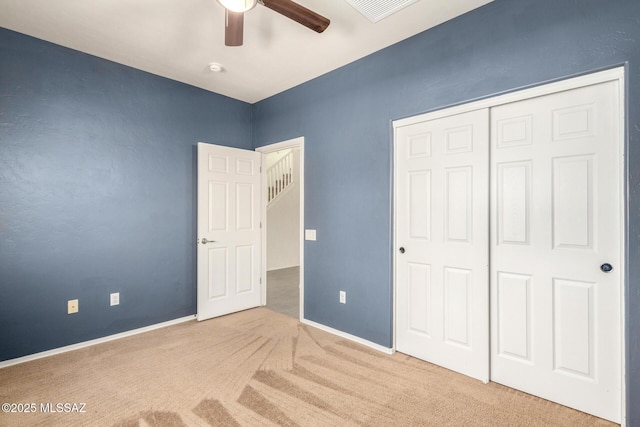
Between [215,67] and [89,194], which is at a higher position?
[215,67]

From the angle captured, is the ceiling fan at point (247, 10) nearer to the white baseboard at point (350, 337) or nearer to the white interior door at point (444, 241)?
the white interior door at point (444, 241)

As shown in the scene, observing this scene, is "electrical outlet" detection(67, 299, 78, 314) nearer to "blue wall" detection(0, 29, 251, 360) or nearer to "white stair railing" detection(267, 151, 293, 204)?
"blue wall" detection(0, 29, 251, 360)


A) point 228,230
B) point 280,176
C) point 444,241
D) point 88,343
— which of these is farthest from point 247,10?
point 280,176

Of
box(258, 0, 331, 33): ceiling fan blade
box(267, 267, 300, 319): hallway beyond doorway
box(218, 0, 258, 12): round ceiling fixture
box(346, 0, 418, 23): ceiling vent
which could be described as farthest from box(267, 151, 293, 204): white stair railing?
box(218, 0, 258, 12): round ceiling fixture

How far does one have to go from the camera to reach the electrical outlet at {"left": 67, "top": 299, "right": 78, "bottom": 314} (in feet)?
9.48

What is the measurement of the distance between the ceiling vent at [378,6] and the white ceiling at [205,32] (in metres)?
0.07

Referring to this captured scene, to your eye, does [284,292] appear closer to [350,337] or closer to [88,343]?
[350,337]

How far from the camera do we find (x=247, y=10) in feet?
5.99

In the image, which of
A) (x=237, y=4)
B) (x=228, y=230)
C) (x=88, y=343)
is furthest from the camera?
(x=228, y=230)

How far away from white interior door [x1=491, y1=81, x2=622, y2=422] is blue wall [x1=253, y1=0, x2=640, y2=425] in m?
0.10

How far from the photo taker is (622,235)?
71.6 inches

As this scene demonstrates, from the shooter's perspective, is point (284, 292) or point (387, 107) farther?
point (284, 292)

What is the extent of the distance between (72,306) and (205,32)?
272 centimetres

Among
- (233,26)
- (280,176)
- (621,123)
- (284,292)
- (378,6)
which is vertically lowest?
(284,292)
